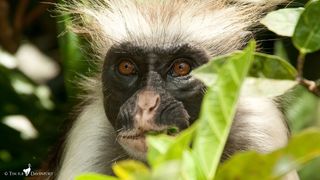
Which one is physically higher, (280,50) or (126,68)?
(126,68)

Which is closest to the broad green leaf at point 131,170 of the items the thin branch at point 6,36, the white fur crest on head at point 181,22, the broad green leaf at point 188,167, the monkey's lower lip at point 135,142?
the broad green leaf at point 188,167

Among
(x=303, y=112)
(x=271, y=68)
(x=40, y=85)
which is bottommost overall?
(x=303, y=112)

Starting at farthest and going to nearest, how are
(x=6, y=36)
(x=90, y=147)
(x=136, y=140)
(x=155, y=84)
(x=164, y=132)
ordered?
(x=6, y=36) < (x=90, y=147) < (x=155, y=84) < (x=136, y=140) < (x=164, y=132)

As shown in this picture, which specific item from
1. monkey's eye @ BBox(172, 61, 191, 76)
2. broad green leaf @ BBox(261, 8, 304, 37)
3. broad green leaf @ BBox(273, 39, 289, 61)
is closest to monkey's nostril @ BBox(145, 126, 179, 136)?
monkey's eye @ BBox(172, 61, 191, 76)

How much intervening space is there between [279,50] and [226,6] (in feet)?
2.10

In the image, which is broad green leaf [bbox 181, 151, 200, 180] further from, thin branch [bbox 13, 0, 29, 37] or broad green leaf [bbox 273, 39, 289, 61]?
thin branch [bbox 13, 0, 29, 37]

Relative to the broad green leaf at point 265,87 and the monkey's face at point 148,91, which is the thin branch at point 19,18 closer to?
the monkey's face at point 148,91

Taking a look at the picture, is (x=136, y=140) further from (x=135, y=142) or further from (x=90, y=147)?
(x=90, y=147)

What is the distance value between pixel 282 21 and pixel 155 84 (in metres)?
1.05

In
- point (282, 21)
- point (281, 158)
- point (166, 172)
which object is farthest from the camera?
point (282, 21)

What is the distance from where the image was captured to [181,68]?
294 cm

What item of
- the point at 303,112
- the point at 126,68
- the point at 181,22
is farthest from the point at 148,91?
the point at 303,112

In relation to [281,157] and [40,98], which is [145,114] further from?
[40,98]

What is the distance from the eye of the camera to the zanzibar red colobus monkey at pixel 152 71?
2865 mm
